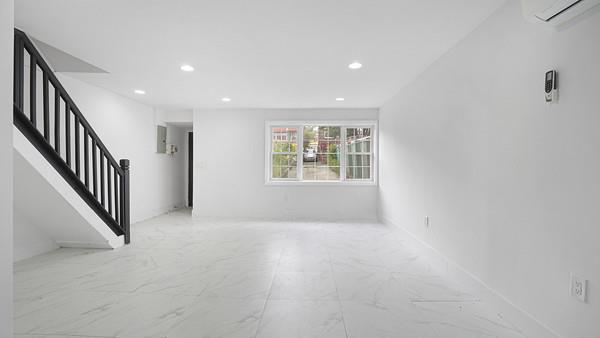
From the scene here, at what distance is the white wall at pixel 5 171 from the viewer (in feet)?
3.69

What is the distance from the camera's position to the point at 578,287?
4.84 feet

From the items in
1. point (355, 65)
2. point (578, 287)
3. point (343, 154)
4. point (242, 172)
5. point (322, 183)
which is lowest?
point (578, 287)

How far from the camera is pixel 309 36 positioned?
2.61 metres

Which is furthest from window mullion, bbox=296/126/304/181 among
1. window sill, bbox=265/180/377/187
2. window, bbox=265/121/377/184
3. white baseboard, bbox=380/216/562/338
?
white baseboard, bbox=380/216/562/338

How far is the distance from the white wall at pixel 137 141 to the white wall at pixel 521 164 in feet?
16.2

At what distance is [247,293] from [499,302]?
6.49 feet

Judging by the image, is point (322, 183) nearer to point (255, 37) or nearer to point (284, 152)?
point (284, 152)

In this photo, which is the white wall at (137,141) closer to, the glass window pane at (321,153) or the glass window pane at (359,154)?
the glass window pane at (321,153)

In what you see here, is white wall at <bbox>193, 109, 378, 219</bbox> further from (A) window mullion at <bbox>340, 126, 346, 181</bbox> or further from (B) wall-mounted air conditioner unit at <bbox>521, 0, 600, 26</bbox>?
(B) wall-mounted air conditioner unit at <bbox>521, 0, 600, 26</bbox>

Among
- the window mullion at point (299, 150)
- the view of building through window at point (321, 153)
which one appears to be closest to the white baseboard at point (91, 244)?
the view of building through window at point (321, 153)

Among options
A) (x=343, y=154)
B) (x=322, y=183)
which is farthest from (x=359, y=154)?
(x=322, y=183)

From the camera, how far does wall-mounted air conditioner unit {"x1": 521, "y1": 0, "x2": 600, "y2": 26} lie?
1.43m

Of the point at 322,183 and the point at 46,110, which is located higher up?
the point at 46,110

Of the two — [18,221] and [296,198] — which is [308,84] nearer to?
[296,198]
